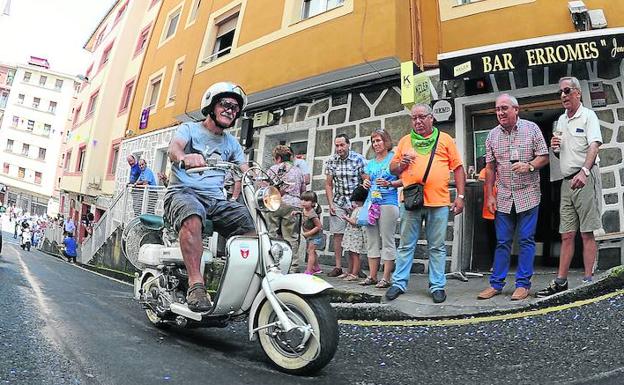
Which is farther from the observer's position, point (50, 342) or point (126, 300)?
point (126, 300)

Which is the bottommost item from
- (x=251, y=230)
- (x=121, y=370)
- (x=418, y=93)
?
Result: (x=121, y=370)

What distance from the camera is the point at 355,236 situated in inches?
221

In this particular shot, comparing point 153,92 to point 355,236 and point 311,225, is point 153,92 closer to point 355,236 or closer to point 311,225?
point 311,225

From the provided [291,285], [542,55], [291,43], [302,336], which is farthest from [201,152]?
[291,43]

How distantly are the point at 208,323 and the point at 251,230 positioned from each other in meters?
0.72

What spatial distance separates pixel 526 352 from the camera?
9.61ft

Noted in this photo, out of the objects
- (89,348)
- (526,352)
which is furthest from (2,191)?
(526,352)

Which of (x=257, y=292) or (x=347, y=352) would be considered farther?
(x=347, y=352)

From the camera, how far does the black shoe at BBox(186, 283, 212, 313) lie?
3.06 m

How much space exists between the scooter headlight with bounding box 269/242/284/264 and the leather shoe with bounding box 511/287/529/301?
222 cm

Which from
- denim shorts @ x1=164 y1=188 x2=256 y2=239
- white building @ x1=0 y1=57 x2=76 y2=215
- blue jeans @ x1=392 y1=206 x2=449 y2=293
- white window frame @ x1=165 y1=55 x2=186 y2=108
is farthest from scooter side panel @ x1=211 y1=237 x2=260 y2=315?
white building @ x1=0 y1=57 x2=76 y2=215

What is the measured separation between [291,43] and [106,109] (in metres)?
18.1

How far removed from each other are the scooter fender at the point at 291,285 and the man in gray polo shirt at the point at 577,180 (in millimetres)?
2386

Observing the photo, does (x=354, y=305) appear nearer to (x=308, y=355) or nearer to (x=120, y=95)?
(x=308, y=355)
